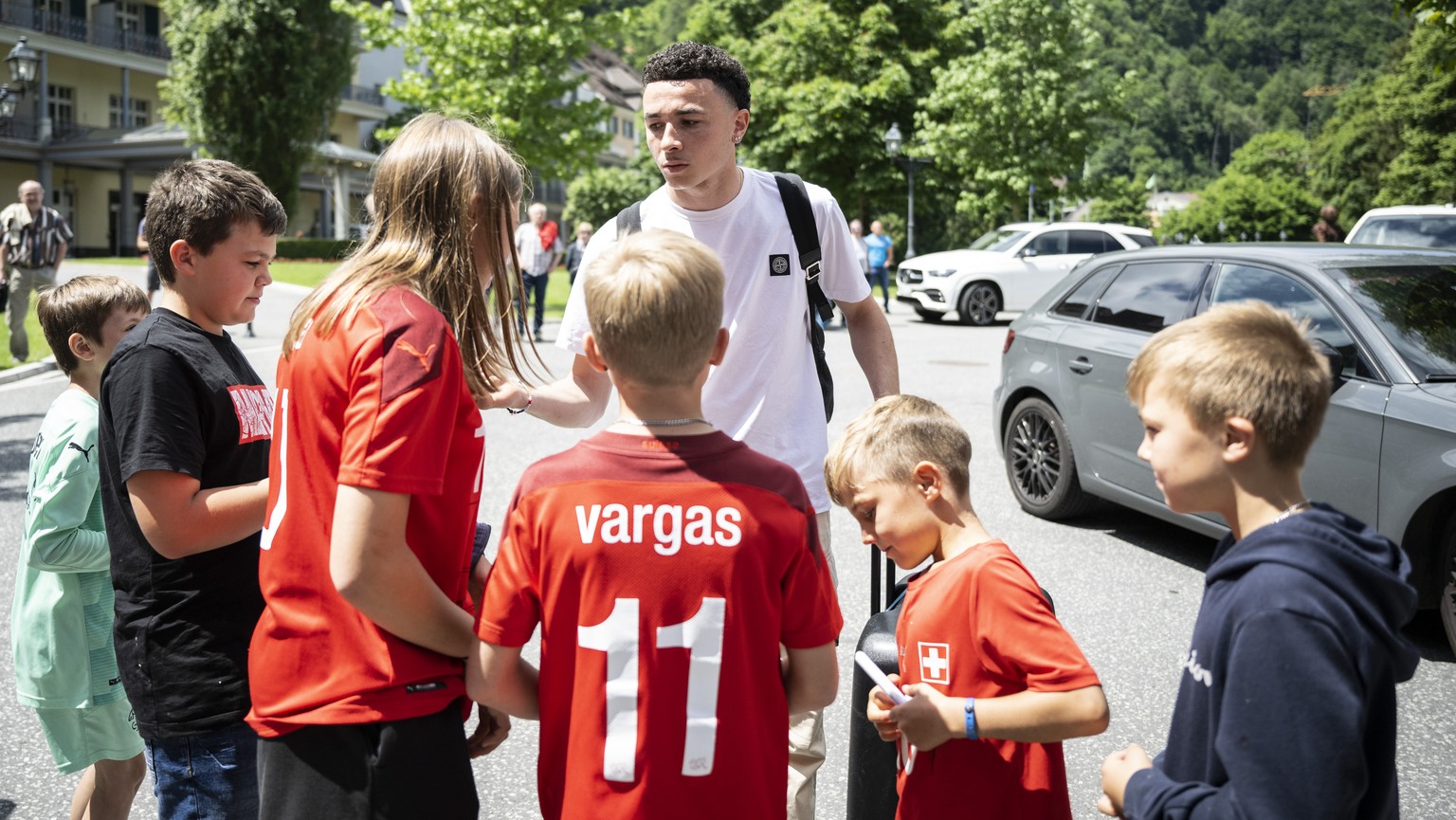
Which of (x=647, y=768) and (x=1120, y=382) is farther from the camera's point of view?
(x=1120, y=382)

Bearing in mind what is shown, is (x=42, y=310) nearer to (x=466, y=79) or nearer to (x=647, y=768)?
A: (x=647, y=768)

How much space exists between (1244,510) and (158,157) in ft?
180

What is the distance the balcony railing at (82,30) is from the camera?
4675 cm

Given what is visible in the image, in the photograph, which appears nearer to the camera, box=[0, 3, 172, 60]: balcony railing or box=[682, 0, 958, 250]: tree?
box=[682, 0, 958, 250]: tree

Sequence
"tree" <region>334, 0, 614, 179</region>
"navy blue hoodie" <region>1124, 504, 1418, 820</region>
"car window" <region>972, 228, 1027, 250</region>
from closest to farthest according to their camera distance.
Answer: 1. "navy blue hoodie" <region>1124, 504, 1418, 820</region>
2. "car window" <region>972, 228, 1027, 250</region>
3. "tree" <region>334, 0, 614, 179</region>

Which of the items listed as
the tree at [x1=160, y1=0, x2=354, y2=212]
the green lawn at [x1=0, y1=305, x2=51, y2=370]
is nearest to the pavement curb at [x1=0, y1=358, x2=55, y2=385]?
the green lawn at [x1=0, y1=305, x2=51, y2=370]

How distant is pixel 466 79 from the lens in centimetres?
2636

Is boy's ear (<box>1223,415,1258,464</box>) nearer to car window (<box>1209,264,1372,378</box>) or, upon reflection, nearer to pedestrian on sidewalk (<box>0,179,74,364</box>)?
car window (<box>1209,264,1372,378</box>)

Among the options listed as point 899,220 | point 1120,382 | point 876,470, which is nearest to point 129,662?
point 876,470

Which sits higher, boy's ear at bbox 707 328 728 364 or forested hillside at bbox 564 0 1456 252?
forested hillside at bbox 564 0 1456 252

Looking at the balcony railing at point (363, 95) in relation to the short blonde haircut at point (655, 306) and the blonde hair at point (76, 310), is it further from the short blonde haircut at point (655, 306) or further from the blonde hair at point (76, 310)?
the short blonde haircut at point (655, 306)

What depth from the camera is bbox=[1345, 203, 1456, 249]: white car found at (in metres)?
11.9

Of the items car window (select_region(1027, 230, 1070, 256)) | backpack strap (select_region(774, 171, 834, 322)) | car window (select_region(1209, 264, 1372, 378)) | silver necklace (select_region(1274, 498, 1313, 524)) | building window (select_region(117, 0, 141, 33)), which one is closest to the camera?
silver necklace (select_region(1274, 498, 1313, 524))

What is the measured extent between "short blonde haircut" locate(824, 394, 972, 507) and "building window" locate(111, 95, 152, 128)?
56.9 m
